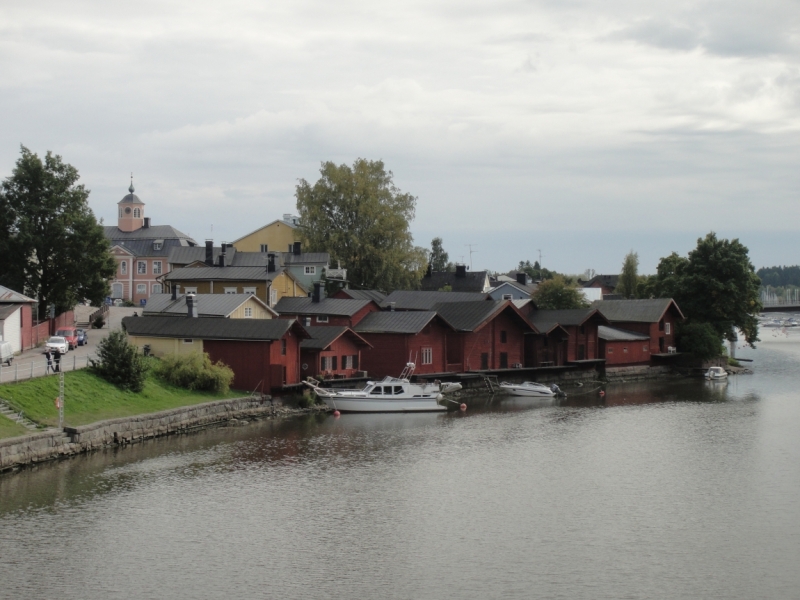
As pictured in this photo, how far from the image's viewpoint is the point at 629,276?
11912 centimetres

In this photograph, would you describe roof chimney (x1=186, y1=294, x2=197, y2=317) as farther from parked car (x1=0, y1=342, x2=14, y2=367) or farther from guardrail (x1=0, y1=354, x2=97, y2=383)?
parked car (x1=0, y1=342, x2=14, y2=367)

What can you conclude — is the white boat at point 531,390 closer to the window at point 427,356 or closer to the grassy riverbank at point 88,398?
the window at point 427,356

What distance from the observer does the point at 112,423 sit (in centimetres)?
4162

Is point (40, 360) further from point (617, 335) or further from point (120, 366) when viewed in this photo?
point (617, 335)

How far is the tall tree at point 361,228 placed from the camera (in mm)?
92375

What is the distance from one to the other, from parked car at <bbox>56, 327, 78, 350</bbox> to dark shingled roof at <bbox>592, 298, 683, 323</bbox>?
4417 cm

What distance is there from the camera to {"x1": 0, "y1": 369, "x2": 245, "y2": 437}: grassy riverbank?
A: 40156 millimetres

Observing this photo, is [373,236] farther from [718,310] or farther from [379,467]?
[379,467]

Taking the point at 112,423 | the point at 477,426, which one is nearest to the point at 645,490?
the point at 477,426

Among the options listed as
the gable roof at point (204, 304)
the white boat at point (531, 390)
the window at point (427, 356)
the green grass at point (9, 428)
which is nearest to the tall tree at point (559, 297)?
the white boat at point (531, 390)

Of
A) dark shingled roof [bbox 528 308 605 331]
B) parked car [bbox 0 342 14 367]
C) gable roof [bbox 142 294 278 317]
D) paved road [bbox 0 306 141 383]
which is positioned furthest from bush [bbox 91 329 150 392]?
dark shingled roof [bbox 528 308 605 331]

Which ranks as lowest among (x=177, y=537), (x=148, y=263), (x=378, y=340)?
(x=177, y=537)

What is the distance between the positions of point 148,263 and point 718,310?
195 ft

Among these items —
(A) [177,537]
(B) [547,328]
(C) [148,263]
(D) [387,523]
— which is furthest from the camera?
(C) [148,263]
